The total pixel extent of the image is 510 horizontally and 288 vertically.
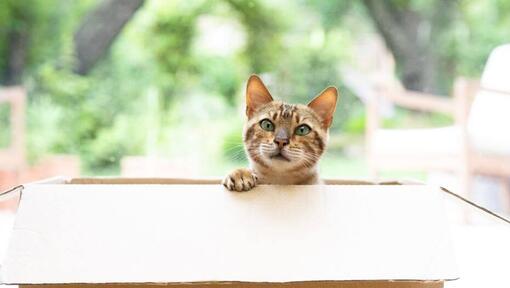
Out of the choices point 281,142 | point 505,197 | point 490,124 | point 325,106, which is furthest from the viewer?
point 505,197

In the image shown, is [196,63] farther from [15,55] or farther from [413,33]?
[413,33]

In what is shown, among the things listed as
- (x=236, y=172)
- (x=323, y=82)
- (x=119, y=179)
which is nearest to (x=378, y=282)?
(x=236, y=172)

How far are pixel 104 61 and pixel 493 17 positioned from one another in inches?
60.4

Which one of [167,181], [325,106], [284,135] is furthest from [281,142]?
[167,181]

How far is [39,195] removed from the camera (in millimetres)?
1112

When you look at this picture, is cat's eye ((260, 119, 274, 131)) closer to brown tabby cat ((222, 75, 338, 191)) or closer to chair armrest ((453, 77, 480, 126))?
brown tabby cat ((222, 75, 338, 191))

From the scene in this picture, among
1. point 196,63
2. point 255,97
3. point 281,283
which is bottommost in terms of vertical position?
point 281,283

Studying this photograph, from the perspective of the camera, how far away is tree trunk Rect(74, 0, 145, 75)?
2727 mm

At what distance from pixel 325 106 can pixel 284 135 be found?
5.6 inches

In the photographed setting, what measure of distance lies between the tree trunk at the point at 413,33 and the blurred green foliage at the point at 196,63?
37 millimetres

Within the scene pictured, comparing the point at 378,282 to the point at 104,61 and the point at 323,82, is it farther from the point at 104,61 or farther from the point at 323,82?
the point at 104,61

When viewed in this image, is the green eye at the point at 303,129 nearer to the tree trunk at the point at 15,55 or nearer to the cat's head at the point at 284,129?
the cat's head at the point at 284,129

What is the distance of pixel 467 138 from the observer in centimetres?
262

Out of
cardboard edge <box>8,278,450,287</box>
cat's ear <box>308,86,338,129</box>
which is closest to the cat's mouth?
cat's ear <box>308,86,338,129</box>
